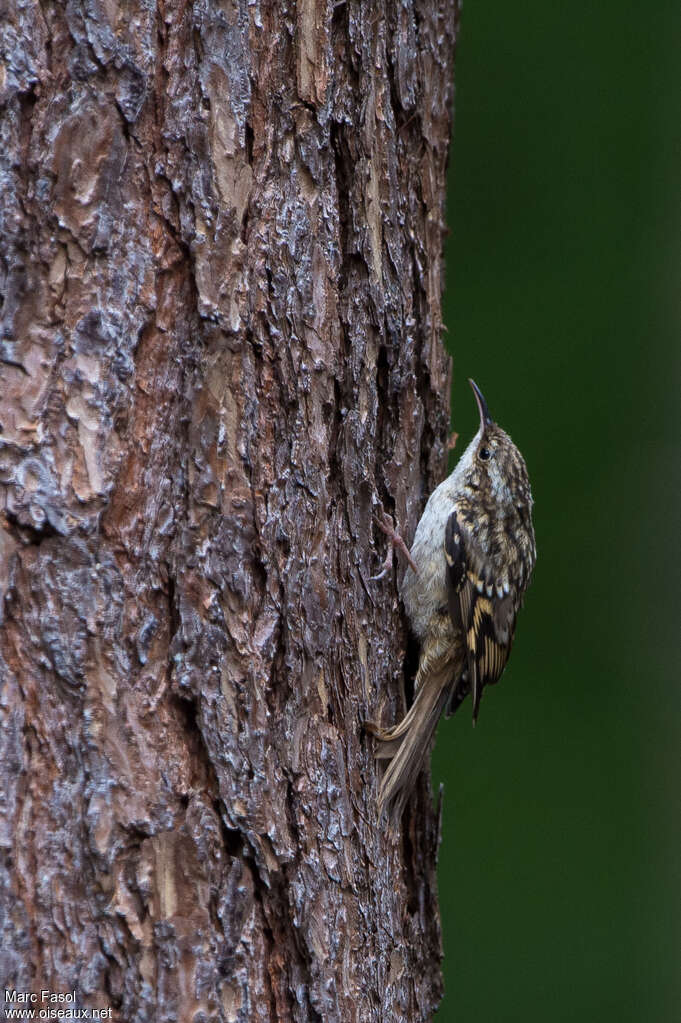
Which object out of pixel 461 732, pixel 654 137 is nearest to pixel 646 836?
pixel 461 732

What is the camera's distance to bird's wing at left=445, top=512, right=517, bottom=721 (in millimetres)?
2752

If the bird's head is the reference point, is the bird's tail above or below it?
below

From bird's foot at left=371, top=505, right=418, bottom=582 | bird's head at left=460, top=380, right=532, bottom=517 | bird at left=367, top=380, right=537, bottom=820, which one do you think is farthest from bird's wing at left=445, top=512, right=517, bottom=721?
bird's foot at left=371, top=505, right=418, bottom=582

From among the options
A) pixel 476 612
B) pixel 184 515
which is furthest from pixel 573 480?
pixel 184 515

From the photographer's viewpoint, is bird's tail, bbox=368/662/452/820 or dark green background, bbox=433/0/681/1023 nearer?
bird's tail, bbox=368/662/452/820

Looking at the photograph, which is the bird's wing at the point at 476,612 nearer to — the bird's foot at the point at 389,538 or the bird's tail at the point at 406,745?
Answer: the bird's tail at the point at 406,745

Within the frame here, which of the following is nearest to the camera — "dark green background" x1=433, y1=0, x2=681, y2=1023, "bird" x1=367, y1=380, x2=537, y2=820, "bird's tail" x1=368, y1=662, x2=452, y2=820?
"bird's tail" x1=368, y1=662, x2=452, y2=820

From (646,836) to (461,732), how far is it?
0.78 m

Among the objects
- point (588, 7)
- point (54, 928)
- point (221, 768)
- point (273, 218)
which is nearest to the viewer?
point (54, 928)

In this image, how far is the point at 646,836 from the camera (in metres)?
4.04

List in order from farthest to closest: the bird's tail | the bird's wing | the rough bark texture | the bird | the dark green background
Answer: the dark green background
the bird's wing
the bird
the bird's tail
the rough bark texture

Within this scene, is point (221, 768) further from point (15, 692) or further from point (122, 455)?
point (122, 455)

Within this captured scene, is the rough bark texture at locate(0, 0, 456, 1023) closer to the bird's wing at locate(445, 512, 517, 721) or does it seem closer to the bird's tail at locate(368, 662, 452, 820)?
the bird's tail at locate(368, 662, 452, 820)

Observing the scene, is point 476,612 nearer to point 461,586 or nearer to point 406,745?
point 461,586
